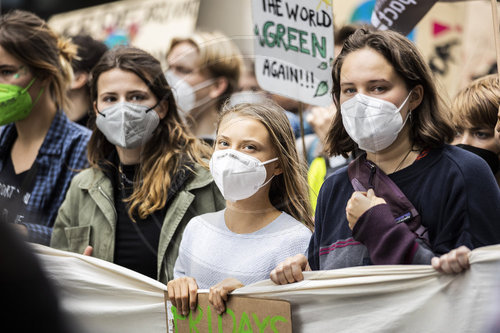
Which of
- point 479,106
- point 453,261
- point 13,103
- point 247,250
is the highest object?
point 13,103

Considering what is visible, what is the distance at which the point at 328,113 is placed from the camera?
3.25 meters

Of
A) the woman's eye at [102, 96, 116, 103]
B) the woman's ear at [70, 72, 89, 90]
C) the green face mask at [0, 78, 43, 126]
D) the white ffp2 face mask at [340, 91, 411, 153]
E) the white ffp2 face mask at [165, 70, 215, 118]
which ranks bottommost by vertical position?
the white ffp2 face mask at [340, 91, 411, 153]

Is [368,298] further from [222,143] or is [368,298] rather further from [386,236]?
[222,143]

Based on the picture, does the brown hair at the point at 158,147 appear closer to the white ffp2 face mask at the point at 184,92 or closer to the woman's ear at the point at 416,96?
the white ffp2 face mask at the point at 184,92

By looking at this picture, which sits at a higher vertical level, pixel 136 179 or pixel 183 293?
pixel 136 179

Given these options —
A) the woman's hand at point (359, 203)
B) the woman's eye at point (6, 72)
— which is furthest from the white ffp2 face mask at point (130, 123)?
the woman's hand at point (359, 203)

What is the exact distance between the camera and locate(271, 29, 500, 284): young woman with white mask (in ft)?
7.12

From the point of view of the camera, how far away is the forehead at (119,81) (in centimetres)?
309

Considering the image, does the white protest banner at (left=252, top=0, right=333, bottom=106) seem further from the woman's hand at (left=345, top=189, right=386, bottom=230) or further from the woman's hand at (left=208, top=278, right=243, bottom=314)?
the woman's hand at (left=208, top=278, right=243, bottom=314)

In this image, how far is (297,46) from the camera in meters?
2.48

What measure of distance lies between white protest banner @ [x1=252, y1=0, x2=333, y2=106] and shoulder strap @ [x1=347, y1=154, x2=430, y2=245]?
0.30 meters

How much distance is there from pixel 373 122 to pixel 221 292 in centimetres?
71

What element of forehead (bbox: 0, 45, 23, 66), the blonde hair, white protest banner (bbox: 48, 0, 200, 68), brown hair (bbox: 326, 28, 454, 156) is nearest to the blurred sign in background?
the blonde hair

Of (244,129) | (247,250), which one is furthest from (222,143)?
(247,250)
